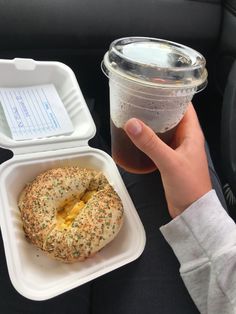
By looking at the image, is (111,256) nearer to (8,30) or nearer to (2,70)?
(2,70)

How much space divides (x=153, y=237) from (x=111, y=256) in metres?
0.12

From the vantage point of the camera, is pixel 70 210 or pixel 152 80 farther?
pixel 70 210

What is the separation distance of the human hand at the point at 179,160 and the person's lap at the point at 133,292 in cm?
9

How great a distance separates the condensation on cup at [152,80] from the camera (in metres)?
0.60

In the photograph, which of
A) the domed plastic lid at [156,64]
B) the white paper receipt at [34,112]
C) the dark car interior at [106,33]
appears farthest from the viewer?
the dark car interior at [106,33]

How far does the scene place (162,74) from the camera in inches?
23.2

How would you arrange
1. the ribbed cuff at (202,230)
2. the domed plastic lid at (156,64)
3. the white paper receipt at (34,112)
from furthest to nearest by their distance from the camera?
the white paper receipt at (34,112) → the ribbed cuff at (202,230) → the domed plastic lid at (156,64)

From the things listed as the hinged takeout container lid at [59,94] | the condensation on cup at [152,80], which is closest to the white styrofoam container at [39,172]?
the hinged takeout container lid at [59,94]

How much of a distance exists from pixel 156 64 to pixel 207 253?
1.09 ft

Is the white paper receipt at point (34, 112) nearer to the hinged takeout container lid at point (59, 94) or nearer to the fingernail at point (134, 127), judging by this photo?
the hinged takeout container lid at point (59, 94)

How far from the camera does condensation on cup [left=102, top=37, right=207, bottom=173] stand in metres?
0.60

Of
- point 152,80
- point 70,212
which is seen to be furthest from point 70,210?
point 152,80

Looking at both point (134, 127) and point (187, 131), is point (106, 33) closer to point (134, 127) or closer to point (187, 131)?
point (187, 131)

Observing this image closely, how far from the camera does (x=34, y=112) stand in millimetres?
863
